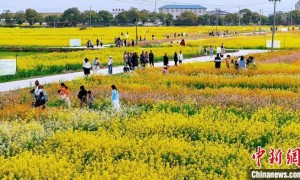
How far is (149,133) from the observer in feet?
48.3

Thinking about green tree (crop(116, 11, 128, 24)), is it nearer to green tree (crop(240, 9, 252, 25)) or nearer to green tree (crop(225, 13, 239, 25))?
green tree (crop(225, 13, 239, 25))

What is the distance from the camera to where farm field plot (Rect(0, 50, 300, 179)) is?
442 inches

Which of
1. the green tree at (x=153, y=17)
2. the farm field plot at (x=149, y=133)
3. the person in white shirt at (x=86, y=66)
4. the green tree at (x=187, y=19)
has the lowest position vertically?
the farm field plot at (x=149, y=133)

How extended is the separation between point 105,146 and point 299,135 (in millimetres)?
5140

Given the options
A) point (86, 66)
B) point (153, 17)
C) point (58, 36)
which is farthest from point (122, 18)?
point (86, 66)

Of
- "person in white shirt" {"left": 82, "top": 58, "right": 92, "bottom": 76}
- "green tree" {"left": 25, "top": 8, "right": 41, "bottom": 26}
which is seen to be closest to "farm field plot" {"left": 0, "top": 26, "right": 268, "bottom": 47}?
"person in white shirt" {"left": 82, "top": 58, "right": 92, "bottom": 76}

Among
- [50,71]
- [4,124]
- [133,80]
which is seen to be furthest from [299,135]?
[50,71]

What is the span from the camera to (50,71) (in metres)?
33.5

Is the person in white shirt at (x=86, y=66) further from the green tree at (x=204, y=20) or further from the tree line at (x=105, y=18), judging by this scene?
the green tree at (x=204, y=20)

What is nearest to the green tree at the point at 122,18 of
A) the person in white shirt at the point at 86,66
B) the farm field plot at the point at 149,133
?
the person in white shirt at the point at 86,66

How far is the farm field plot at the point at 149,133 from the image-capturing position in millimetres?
11219

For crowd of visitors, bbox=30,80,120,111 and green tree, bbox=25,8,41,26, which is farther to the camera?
green tree, bbox=25,8,41,26

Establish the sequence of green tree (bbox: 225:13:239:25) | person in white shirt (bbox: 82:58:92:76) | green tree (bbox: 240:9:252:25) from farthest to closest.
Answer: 1. green tree (bbox: 240:9:252:25)
2. green tree (bbox: 225:13:239:25)
3. person in white shirt (bbox: 82:58:92:76)

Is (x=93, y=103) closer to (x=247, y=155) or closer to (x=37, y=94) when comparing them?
(x=37, y=94)
